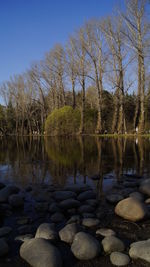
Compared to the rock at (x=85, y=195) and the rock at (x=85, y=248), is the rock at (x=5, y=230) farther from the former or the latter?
the rock at (x=85, y=195)

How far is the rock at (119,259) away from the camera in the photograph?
9.84 feet

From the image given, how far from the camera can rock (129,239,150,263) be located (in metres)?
3.06

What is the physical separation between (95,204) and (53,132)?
30.7 m

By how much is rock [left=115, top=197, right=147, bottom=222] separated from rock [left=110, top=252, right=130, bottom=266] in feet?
4.50

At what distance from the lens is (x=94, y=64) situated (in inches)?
1257

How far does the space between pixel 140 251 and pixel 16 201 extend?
3.29 metres

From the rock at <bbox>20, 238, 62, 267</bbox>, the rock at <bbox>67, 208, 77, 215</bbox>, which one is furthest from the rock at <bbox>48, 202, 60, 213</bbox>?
the rock at <bbox>20, 238, 62, 267</bbox>

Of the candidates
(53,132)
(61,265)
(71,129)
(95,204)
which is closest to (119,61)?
(71,129)

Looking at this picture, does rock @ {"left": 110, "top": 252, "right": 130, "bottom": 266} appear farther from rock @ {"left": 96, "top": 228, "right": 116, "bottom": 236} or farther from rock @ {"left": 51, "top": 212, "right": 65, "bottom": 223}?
rock @ {"left": 51, "top": 212, "right": 65, "bottom": 223}

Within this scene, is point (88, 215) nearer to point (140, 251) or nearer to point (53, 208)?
point (53, 208)

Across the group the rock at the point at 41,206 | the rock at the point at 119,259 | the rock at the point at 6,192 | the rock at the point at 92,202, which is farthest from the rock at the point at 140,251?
the rock at the point at 6,192

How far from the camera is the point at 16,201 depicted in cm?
543

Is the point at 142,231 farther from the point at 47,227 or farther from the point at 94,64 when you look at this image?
the point at 94,64

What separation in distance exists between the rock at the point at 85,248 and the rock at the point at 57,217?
106 cm
